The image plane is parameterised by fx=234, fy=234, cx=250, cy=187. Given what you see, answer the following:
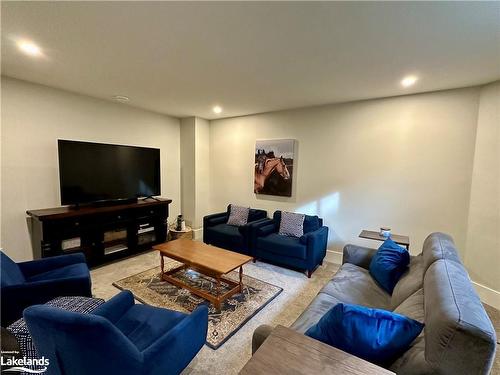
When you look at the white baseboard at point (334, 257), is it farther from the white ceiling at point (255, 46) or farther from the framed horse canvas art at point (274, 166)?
the white ceiling at point (255, 46)

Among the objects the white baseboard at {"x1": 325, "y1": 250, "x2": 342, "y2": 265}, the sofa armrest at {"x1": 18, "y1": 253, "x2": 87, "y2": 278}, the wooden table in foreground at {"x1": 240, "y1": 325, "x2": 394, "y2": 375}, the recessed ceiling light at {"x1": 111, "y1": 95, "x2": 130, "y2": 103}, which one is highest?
the recessed ceiling light at {"x1": 111, "y1": 95, "x2": 130, "y2": 103}

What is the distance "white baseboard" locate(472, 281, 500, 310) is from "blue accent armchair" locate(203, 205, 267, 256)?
285 cm

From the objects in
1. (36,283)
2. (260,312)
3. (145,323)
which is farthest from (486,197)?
(36,283)

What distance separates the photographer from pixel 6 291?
169 cm

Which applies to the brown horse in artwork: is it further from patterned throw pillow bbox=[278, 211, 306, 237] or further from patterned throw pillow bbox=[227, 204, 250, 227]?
patterned throw pillow bbox=[278, 211, 306, 237]

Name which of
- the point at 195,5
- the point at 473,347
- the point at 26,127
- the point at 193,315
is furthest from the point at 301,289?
the point at 26,127

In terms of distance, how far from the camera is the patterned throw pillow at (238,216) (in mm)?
4238

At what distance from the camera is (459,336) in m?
0.89

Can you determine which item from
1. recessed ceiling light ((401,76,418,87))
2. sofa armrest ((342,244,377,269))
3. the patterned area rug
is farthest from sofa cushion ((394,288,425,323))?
recessed ceiling light ((401,76,418,87))

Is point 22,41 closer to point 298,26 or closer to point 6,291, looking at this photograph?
point 6,291

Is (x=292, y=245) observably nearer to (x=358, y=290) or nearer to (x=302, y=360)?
(x=358, y=290)

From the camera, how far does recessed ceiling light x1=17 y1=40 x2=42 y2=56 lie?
2.02 meters

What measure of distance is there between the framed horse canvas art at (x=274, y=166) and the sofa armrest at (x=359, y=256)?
1.63 m

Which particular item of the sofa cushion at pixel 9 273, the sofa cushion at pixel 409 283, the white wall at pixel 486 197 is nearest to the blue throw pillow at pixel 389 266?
the sofa cushion at pixel 409 283
